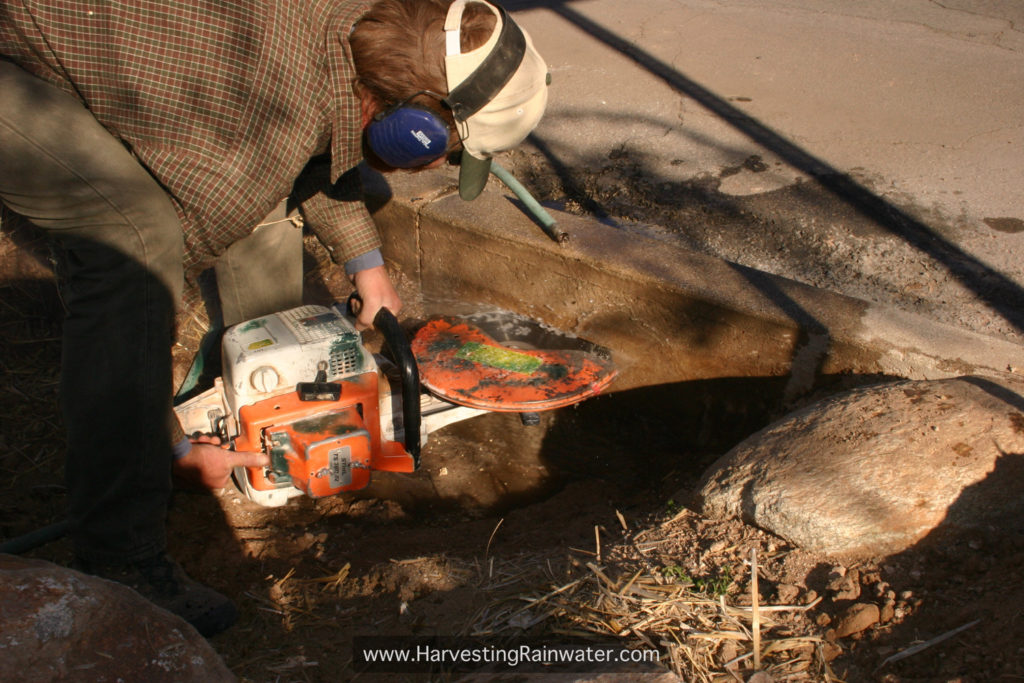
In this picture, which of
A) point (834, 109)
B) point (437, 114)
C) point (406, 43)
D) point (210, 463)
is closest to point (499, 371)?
point (210, 463)

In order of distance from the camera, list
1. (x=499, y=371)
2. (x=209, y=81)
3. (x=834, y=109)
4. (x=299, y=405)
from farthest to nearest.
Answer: (x=834, y=109)
(x=499, y=371)
(x=299, y=405)
(x=209, y=81)

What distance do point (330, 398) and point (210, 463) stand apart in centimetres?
38

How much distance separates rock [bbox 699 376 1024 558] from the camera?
1966mm

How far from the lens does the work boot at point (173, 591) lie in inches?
79.1

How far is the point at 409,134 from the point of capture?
187 centimetres

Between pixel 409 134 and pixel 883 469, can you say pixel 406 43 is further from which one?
pixel 883 469

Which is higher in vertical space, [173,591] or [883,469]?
[883,469]

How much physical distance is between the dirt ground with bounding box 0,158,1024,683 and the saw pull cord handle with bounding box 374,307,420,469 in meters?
0.37

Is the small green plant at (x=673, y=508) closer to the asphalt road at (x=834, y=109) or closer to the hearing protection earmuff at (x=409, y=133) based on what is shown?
the hearing protection earmuff at (x=409, y=133)

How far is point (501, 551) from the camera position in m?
2.54

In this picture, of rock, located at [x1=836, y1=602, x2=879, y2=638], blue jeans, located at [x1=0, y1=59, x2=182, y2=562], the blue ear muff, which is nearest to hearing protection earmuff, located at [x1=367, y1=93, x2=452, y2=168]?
the blue ear muff

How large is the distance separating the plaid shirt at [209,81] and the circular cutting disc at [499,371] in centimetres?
97

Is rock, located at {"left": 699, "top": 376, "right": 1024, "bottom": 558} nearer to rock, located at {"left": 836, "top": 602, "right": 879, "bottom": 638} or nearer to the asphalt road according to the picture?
rock, located at {"left": 836, "top": 602, "right": 879, "bottom": 638}

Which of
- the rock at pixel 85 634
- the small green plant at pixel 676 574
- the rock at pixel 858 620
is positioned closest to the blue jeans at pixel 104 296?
the rock at pixel 85 634
